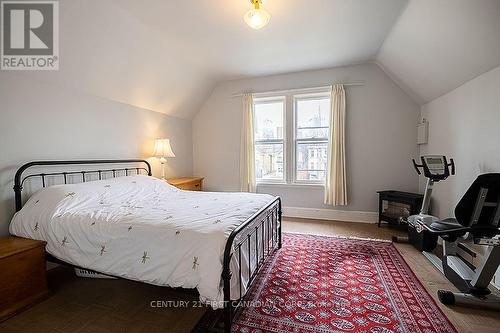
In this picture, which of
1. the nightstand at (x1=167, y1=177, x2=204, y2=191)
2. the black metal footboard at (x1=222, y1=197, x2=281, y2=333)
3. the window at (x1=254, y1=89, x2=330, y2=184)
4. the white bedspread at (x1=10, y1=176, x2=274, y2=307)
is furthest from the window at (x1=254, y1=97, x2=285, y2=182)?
the white bedspread at (x1=10, y1=176, x2=274, y2=307)

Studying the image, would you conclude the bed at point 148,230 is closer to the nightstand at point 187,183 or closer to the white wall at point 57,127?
the white wall at point 57,127

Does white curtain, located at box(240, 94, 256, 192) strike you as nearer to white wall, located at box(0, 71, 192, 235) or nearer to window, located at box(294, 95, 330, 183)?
window, located at box(294, 95, 330, 183)

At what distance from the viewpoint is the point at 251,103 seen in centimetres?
466

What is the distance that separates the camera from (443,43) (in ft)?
7.84

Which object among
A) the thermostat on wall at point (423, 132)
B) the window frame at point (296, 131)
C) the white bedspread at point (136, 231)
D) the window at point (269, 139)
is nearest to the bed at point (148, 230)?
the white bedspread at point (136, 231)

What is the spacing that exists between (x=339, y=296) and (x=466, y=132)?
2.29 m

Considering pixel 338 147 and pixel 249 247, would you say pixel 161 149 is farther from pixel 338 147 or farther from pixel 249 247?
pixel 338 147

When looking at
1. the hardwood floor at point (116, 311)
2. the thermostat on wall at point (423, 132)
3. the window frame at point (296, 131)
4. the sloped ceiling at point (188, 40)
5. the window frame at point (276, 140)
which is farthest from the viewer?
the window frame at point (276, 140)

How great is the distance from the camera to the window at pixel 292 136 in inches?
176

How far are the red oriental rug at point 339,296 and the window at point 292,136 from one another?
189 centimetres

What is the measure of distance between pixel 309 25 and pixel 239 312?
3.12 m

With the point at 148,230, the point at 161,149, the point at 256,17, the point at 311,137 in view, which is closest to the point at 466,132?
the point at 311,137

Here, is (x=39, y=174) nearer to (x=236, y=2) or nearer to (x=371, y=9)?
(x=236, y=2)

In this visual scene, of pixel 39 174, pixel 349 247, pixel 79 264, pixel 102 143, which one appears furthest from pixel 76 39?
pixel 349 247
